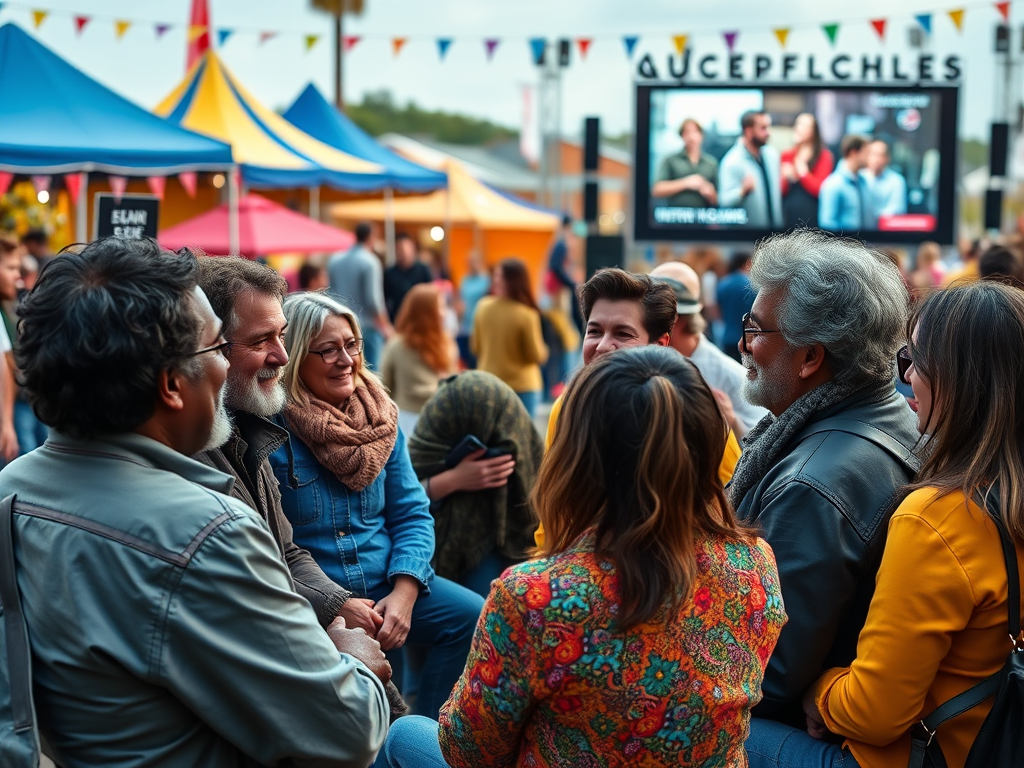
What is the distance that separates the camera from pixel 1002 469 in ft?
6.72

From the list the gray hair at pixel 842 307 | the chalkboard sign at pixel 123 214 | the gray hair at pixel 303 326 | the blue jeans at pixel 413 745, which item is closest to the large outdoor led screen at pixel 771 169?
the chalkboard sign at pixel 123 214

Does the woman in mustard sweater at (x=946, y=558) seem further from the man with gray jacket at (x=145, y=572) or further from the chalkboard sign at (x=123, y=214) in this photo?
the chalkboard sign at (x=123, y=214)

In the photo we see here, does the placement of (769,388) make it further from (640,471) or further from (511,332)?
(511,332)

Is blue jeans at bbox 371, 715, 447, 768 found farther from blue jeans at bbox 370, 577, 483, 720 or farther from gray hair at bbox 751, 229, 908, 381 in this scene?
gray hair at bbox 751, 229, 908, 381

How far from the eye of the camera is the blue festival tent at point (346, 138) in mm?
14047

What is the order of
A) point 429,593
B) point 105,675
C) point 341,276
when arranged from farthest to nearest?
point 341,276 < point 429,593 < point 105,675

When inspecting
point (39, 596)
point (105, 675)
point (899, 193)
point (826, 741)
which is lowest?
point (826, 741)

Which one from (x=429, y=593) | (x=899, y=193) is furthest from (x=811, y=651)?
(x=899, y=193)

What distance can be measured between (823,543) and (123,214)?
4346 millimetres

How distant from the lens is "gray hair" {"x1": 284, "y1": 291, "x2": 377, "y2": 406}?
122 inches

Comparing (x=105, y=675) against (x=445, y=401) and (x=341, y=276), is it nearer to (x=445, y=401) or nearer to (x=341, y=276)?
(x=445, y=401)

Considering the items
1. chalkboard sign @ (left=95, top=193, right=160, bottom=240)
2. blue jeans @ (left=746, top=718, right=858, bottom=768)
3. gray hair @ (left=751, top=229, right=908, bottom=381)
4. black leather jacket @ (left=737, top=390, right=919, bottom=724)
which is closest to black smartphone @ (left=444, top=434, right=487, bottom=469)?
gray hair @ (left=751, top=229, right=908, bottom=381)

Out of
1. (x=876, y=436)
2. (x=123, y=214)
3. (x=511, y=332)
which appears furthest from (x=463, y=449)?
(x=511, y=332)

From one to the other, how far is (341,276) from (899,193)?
6016 mm
